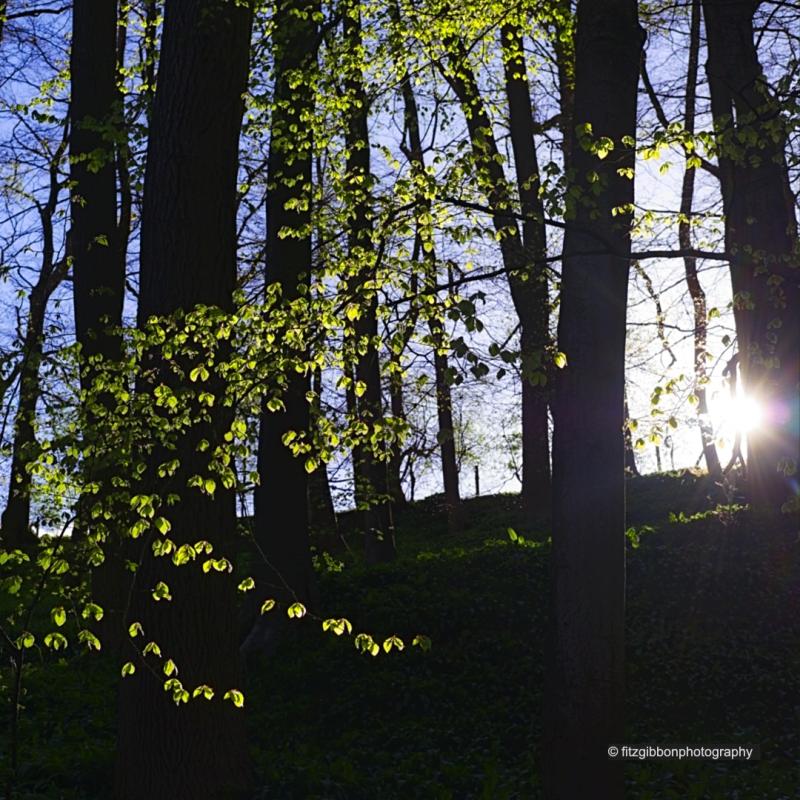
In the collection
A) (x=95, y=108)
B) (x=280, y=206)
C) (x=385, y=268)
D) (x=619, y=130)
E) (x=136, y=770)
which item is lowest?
(x=136, y=770)

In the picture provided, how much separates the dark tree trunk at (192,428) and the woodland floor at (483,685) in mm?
739

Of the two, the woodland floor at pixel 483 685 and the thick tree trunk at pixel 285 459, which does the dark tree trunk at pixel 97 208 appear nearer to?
the woodland floor at pixel 483 685

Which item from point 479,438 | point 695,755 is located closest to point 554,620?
point 695,755

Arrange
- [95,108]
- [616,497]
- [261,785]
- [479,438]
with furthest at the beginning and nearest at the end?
[479,438] < [95,108] < [261,785] < [616,497]

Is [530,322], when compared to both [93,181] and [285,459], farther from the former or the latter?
[93,181]

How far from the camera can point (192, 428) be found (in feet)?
19.8

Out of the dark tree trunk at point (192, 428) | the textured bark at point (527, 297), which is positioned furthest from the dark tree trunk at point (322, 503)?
the dark tree trunk at point (192, 428)

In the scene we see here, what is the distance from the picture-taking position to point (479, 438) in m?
37.8

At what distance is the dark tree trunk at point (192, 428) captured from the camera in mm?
6102

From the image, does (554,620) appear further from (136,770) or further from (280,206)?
(280,206)

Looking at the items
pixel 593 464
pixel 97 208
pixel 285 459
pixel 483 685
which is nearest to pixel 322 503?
pixel 285 459

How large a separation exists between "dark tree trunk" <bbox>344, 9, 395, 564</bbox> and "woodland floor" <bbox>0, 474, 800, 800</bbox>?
79.9 inches

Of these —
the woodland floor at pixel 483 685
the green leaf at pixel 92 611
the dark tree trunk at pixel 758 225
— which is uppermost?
the dark tree trunk at pixel 758 225

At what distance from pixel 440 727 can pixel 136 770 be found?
373 centimetres
